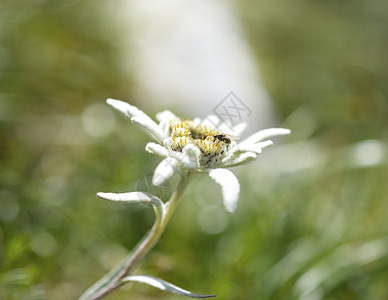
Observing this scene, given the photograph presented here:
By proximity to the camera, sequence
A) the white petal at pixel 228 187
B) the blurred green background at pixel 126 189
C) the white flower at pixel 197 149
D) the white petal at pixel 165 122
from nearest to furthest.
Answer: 1. the white petal at pixel 228 187
2. the white flower at pixel 197 149
3. the white petal at pixel 165 122
4. the blurred green background at pixel 126 189

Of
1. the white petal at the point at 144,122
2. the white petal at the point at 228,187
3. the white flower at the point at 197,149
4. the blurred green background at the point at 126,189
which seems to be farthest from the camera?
the blurred green background at the point at 126,189

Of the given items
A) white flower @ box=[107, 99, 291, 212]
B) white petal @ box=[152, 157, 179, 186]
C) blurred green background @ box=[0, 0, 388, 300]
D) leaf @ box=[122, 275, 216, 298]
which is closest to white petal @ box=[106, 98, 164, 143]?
white flower @ box=[107, 99, 291, 212]

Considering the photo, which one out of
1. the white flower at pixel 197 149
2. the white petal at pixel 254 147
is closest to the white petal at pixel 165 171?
→ the white flower at pixel 197 149

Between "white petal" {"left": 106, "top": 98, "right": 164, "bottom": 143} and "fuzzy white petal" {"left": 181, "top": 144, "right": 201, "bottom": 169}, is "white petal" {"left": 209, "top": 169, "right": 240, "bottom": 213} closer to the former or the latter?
"fuzzy white petal" {"left": 181, "top": 144, "right": 201, "bottom": 169}

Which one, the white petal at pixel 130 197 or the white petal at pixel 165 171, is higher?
the white petal at pixel 165 171

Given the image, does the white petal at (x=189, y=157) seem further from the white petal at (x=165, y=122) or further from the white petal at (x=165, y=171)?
the white petal at (x=165, y=122)

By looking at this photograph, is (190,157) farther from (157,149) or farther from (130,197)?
(130,197)

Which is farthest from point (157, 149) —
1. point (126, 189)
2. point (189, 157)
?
point (126, 189)

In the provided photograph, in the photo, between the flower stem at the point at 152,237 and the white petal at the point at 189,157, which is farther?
the flower stem at the point at 152,237

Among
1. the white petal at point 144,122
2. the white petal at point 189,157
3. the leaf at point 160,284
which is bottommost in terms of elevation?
the leaf at point 160,284
